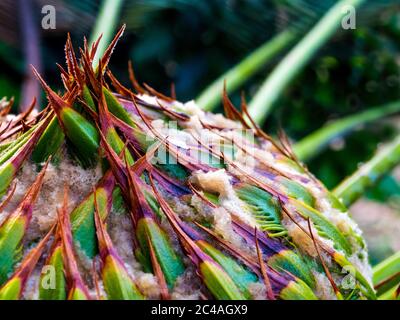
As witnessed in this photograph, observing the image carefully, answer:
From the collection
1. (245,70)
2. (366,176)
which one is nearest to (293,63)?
(245,70)

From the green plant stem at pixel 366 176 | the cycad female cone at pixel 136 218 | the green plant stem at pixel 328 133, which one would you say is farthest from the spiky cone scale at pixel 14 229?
the green plant stem at pixel 328 133

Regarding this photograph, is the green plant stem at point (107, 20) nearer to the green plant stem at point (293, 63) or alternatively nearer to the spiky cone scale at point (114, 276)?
the green plant stem at point (293, 63)

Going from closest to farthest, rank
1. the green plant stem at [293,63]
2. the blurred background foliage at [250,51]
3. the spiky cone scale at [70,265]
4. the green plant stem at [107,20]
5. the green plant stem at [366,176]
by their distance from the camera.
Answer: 1. the spiky cone scale at [70,265]
2. the green plant stem at [366,176]
3. the green plant stem at [293,63]
4. the green plant stem at [107,20]
5. the blurred background foliage at [250,51]

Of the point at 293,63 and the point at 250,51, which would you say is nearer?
the point at 293,63

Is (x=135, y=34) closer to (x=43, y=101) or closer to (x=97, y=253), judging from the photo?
(x=43, y=101)

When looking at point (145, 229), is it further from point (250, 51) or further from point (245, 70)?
point (250, 51)

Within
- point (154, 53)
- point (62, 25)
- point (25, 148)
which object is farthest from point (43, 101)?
point (25, 148)
